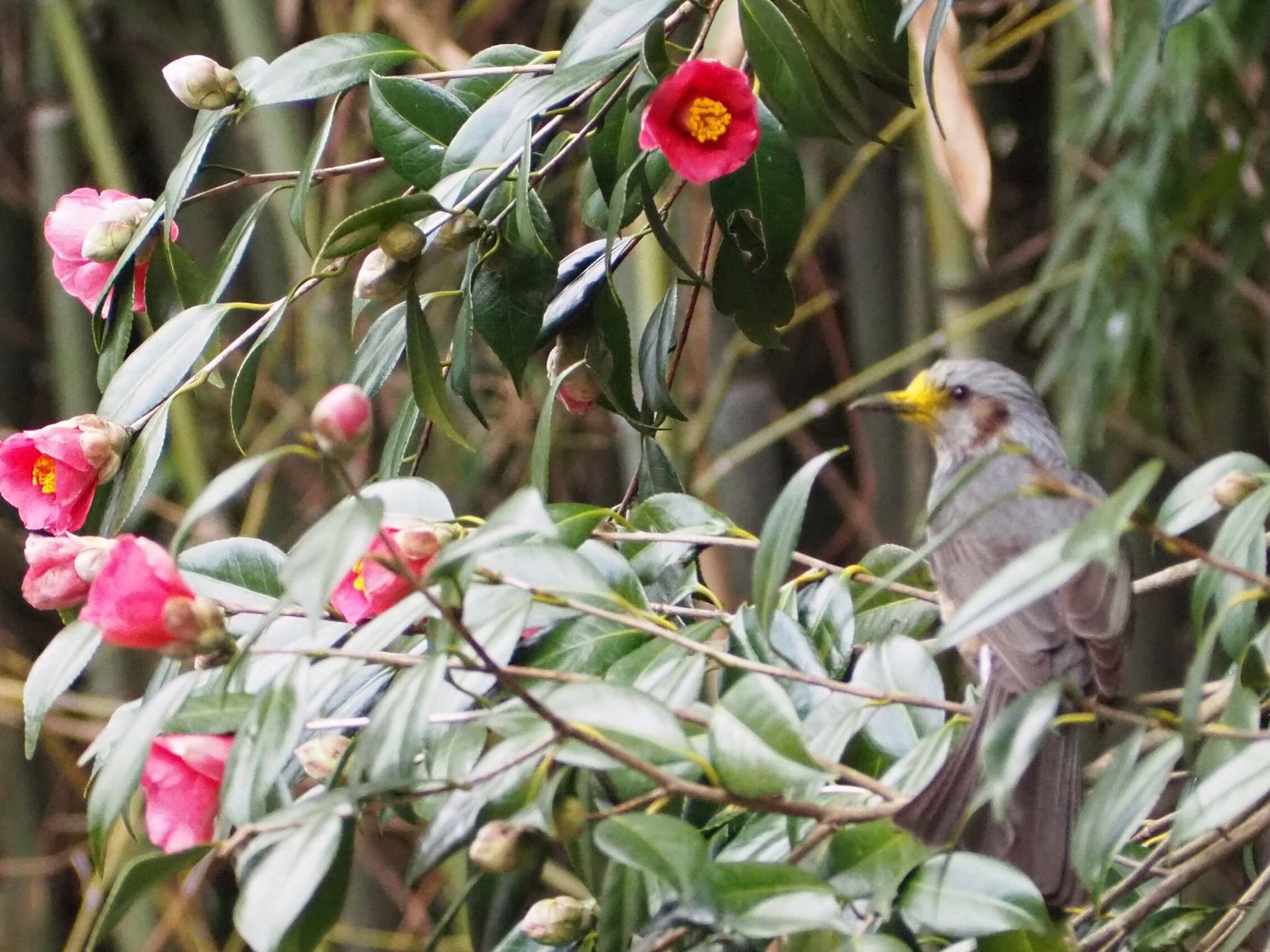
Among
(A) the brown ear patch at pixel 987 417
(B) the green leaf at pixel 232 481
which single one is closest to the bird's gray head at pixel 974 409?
(A) the brown ear patch at pixel 987 417

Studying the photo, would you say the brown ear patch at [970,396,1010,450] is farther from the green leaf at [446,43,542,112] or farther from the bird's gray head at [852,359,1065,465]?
the green leaf at [446,43,542,112]

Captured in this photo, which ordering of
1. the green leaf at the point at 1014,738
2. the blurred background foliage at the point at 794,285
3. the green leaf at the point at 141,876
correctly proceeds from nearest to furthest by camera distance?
the green leaf at the point at 1014,738, the green leaf at the point at 141,876, the blurred background foliage at the point at 794,285

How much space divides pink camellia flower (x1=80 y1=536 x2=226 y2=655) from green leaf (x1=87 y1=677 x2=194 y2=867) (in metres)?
0.02

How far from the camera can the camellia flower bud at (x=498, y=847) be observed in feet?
1.87

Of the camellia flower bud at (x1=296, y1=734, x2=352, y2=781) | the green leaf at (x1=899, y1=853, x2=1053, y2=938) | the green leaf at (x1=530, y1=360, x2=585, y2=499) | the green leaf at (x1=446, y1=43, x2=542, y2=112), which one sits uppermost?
the green leaf at (x1=446, y1=43, x2=542, y2=112)

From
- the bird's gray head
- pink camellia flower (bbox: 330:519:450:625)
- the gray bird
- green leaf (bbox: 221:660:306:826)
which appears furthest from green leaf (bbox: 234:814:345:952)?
the bird's gray head

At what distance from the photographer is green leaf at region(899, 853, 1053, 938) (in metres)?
0.57

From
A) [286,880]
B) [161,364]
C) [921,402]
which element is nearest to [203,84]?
[161,364]

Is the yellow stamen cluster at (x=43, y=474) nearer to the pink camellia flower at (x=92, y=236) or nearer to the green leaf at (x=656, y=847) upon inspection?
the pink camellia flower at (x=92, y=236)

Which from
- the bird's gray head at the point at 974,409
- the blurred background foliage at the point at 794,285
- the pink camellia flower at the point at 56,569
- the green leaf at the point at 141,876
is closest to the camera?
the green leaf at the point at 141,876

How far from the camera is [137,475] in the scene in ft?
2.57

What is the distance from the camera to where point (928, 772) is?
0.65m

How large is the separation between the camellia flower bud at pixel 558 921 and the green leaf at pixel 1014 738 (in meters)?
0.23

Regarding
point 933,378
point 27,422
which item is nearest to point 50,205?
point 27,422
